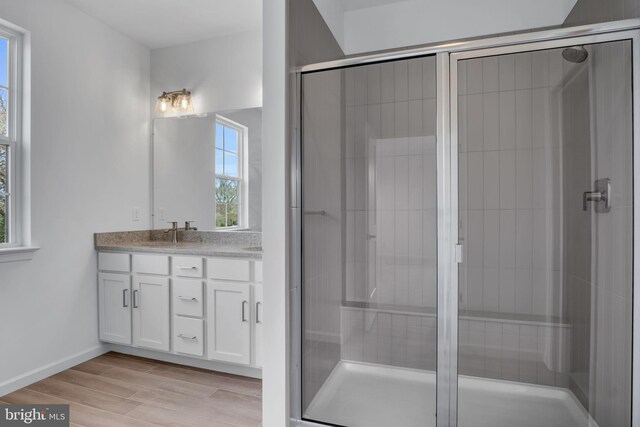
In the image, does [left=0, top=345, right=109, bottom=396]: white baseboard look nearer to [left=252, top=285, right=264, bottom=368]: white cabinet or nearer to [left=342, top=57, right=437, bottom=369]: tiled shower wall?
[left=252, top=285, right=264, bottom=368]: white cabinet

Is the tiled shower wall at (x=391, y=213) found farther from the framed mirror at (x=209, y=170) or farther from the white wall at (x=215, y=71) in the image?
the white wall at (x=215, y=71)

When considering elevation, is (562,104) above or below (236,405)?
above

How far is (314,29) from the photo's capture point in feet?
7.04

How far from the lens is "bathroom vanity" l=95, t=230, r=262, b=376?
2.51 metres

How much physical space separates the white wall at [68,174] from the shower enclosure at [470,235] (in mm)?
1844

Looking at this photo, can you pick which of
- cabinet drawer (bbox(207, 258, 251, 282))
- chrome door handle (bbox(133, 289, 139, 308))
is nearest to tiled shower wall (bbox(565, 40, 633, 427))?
cabinet drawer (bbox(207, 258, 251, 282))

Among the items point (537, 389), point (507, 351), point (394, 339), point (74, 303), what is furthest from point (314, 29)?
point (74, 303)

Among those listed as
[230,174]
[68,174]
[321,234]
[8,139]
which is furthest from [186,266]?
[8,139]

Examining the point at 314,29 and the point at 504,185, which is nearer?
the point at 504,185

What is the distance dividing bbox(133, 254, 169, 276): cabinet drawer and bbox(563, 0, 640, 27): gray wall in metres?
2.91

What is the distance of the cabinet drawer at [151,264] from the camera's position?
2.75 metres

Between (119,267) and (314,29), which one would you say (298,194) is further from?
(119,267)

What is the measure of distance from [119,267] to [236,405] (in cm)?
144

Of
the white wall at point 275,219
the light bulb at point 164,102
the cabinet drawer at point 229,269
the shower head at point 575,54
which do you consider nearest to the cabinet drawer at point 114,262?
the cabinet drawer at point 229,269
